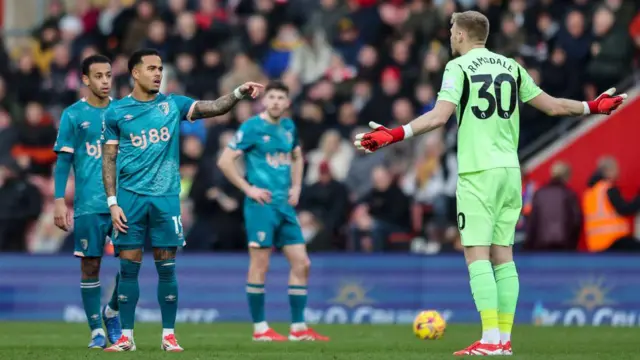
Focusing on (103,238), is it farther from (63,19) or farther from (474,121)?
(63,19)

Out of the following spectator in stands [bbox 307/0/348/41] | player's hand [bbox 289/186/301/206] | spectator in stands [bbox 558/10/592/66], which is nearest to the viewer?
player's hand [bbox 289/186/301/206]

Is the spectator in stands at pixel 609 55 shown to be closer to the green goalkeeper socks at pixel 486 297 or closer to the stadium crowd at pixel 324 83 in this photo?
the stadium crowd at pixel 324 83

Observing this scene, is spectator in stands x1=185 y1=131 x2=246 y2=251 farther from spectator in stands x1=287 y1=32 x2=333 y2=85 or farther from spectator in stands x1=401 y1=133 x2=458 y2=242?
spectator in stands x1=287 y1=32 x2=333 y2=85

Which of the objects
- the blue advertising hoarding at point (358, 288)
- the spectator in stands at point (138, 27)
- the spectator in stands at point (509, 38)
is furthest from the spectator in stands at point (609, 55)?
the spectator in stands at point (138, 27)

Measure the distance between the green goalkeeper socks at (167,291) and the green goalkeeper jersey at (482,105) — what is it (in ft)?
8.88

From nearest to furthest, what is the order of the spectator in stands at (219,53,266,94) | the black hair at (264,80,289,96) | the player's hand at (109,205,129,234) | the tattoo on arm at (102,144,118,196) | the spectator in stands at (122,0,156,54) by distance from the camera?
the player's hand at (109,205,129,234) → the tattoo on arm at (102,144,118,196) → the black hair at (264,80,289,96) → the spectator in stands at (219,53,266,94) → the spectator in stands at (122,0,156,54)

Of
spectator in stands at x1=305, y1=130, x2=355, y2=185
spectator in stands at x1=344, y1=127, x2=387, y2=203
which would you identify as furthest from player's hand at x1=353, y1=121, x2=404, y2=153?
spectator in stands at x1=344, y1=127, x2=387, y2=203

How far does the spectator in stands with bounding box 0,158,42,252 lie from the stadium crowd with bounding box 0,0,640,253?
19mm

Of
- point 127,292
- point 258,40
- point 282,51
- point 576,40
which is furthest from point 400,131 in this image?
point 258,40

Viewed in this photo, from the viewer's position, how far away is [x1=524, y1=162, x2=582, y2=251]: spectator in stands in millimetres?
19062

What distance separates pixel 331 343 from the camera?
46.2 ft

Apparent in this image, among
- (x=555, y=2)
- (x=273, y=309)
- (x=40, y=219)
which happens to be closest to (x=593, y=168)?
(x=555, y=2)

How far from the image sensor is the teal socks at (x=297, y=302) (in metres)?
15.1

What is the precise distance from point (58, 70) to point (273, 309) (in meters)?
6.93
